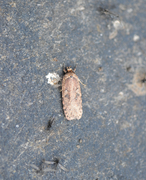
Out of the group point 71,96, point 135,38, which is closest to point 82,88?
point 71,96

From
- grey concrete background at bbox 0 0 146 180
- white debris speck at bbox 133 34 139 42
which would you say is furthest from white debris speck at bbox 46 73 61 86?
white debris speck at bbox 133 34 139 42

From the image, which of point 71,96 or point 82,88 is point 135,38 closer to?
→ point 82,88

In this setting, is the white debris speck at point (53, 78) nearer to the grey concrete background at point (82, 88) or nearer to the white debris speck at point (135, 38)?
the grey concrete background at point (82, 88)

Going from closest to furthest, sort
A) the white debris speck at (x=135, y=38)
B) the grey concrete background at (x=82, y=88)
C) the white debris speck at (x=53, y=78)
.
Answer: the grey concrete background at (x=82, y=88), the white debris speck at (x=53, y=78), the white debris speck at (x=135, y=38)

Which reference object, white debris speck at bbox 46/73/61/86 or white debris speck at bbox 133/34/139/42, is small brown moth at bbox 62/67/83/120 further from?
white debris speck at bbox 133/34/139/42

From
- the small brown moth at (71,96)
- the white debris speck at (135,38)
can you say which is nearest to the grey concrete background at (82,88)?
the white debris speck at (135,38)

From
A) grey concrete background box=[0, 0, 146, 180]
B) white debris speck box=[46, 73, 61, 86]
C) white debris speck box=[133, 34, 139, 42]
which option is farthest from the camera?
white debris speck box=[133, 34, 139, 42]

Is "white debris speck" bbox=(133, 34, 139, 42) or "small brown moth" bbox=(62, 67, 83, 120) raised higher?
"white debris speck" bbox=(133, 34, 139, 42)
